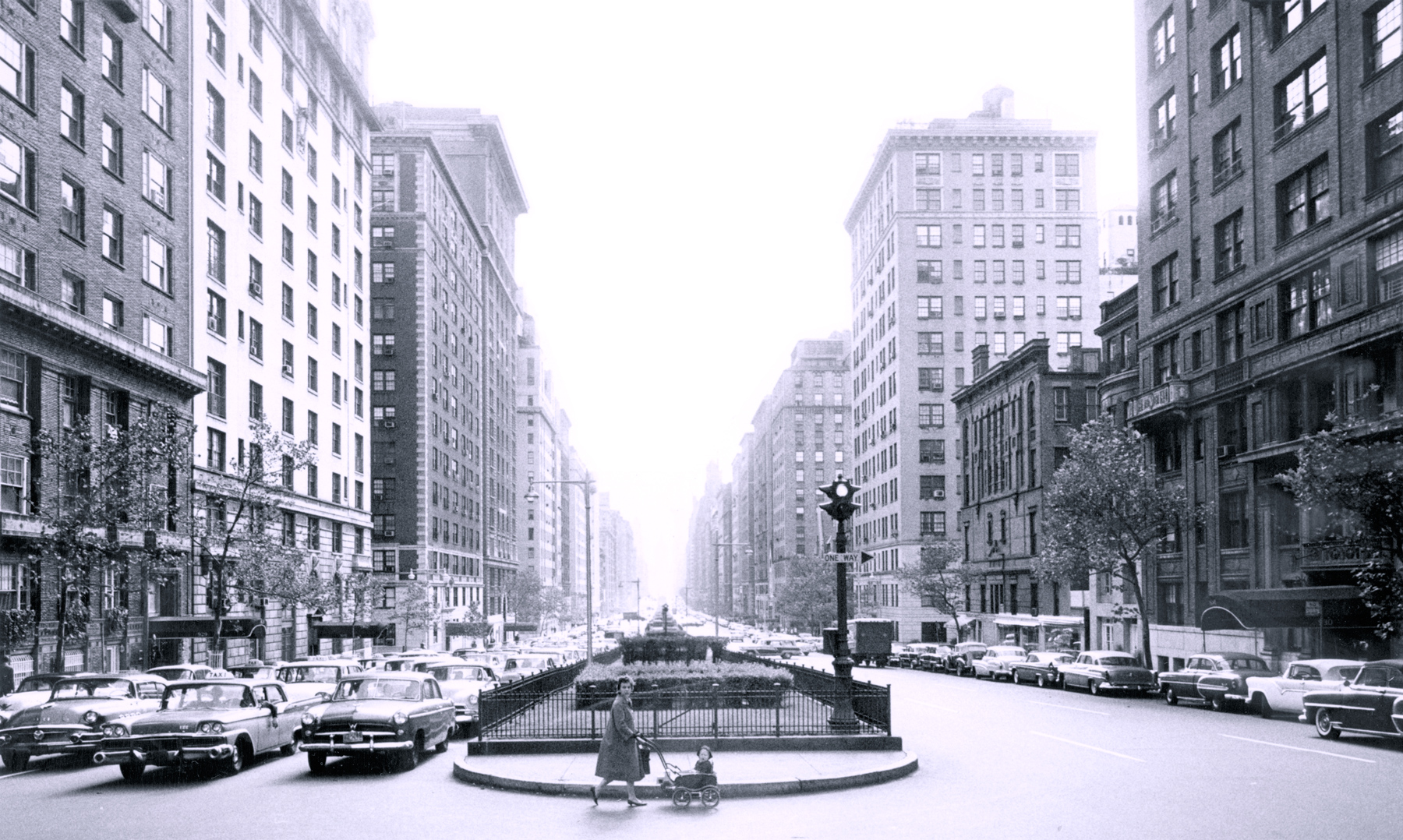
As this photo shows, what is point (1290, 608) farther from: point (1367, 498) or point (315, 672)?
point (315, 672)

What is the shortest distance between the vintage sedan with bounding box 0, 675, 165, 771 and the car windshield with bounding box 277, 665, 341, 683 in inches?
192

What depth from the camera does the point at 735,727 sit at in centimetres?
2347

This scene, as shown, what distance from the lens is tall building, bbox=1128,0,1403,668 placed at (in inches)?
1551

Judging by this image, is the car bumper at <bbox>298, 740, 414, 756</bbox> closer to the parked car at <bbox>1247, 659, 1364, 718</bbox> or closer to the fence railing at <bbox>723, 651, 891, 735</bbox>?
the fence railing at <bbox>723, 651, 891, 735</bbox>

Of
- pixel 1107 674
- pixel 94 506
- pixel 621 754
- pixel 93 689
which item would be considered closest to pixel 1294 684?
pixel 1107 674

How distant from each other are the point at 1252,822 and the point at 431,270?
82.1 meters

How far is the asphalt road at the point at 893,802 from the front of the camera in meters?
15.1

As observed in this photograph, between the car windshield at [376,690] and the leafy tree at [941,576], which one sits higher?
the car windshield at [376,690]

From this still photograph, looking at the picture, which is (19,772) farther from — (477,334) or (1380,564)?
(477,334)

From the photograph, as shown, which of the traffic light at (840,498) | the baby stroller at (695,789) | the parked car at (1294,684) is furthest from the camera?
the parked car at (1294,684)

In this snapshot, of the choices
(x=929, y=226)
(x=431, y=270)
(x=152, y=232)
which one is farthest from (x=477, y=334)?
(x=152, y=232)

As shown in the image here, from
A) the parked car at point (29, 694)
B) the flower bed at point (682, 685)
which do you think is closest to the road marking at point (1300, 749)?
the flower bed at point (682, 685)

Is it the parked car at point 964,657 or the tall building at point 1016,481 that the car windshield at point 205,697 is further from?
the tall building at point 1016,481

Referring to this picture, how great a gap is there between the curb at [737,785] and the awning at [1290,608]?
2640cm
